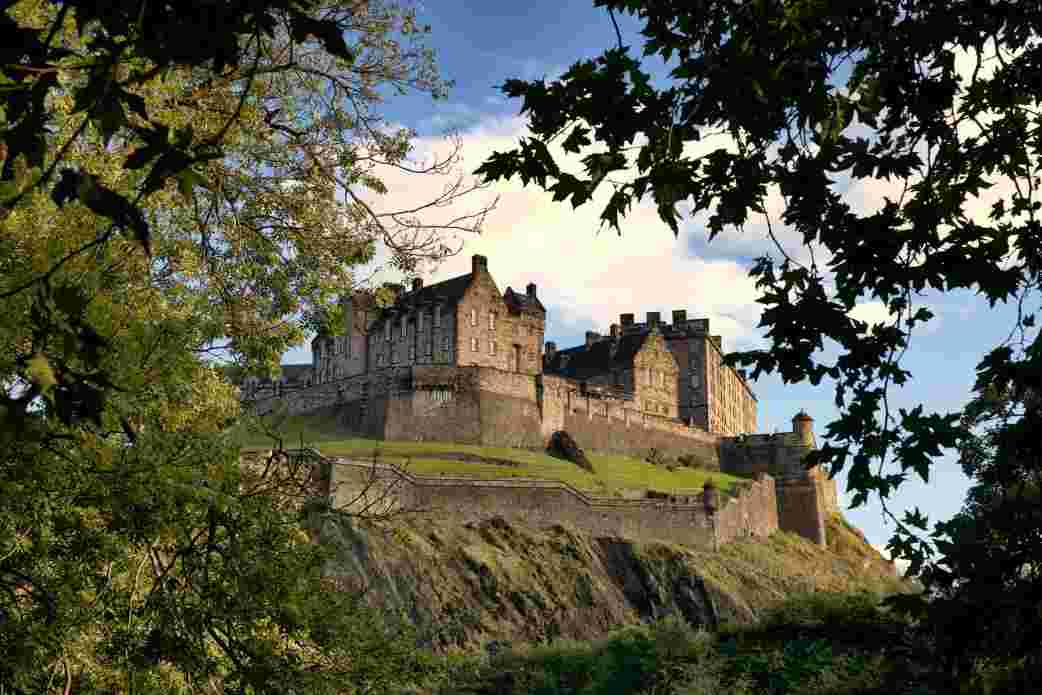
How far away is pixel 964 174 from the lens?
8391 millimetres

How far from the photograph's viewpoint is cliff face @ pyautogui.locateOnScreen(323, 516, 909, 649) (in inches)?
1706

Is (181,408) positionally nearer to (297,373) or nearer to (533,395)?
(533,395)

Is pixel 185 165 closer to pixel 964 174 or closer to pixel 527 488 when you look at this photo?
pixel 964 174

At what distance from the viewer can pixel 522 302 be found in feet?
254

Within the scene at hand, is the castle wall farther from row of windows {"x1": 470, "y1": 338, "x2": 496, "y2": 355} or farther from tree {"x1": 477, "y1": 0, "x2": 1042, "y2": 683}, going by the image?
tree {"x1": 477, "y1": 0, "x2": 1042, "y2": 683}

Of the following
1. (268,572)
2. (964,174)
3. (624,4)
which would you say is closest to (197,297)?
(268,572)

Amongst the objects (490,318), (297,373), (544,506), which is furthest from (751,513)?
(297,373)

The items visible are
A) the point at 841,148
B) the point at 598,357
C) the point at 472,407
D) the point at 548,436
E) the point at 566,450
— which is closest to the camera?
the point at 841,148

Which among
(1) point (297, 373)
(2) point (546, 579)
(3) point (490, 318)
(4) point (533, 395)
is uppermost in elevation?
(3) point (490, 318)

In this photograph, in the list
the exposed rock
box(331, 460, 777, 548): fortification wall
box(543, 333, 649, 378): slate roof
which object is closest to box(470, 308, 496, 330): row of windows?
the exposed rock

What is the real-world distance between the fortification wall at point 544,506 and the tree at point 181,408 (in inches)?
1261

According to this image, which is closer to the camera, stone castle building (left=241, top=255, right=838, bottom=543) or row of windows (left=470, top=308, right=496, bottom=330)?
stone castle building (left=241, top=255, right=838, bottom=543)

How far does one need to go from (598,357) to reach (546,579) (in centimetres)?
3964

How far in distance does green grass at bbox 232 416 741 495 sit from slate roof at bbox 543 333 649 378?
36.8ft
